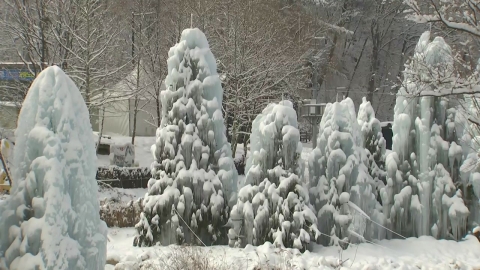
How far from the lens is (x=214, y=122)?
874 centimetres

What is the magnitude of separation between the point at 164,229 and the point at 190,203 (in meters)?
0.69

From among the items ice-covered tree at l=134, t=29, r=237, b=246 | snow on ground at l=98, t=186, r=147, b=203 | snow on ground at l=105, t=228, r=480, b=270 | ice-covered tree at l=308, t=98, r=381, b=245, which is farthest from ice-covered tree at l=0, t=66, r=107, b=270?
snow on ground at l=98, t=186, r=147, b=203

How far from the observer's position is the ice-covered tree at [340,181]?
8.77 metres

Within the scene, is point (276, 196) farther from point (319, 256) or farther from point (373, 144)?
point (373, 144)

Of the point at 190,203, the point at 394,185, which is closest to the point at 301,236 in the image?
the point at 190,203

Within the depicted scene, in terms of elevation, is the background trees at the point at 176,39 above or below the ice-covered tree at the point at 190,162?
above

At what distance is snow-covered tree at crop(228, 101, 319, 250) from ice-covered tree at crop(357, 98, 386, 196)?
257 cm

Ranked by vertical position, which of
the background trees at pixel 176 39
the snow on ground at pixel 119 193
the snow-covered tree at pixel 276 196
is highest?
the background trees at pixel 176 39

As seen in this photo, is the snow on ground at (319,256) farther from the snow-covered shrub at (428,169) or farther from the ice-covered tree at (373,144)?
the ice-covered tree at (373,144)

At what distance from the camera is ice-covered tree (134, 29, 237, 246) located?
8578 millimetres

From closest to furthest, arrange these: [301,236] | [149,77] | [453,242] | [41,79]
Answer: [41,79], [301,236], [453,242], [149,77]

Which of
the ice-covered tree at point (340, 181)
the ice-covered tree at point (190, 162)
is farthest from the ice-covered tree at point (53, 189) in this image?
the ice-covered tree at point (340, 181)

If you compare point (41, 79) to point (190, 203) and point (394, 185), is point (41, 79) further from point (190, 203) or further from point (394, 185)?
point (394, 185)

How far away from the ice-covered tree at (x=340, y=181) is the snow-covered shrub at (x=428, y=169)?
927 mm
